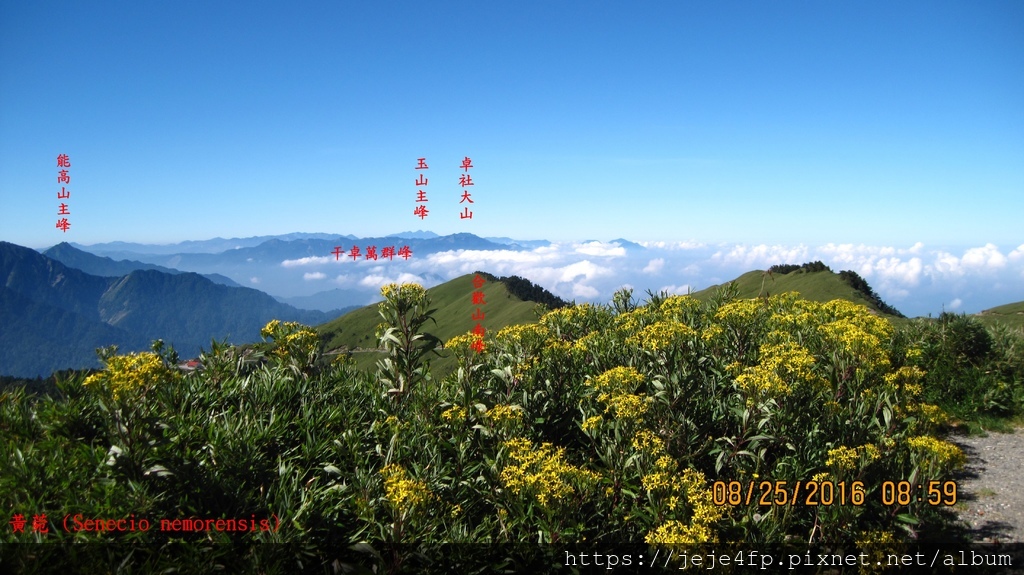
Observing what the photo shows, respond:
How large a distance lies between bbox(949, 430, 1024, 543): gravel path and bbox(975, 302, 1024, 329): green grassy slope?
6.66 metres

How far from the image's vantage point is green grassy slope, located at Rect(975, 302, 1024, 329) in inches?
707

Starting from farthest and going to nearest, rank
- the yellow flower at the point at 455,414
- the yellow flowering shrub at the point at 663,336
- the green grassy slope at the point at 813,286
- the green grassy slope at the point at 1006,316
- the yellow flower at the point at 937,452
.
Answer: the green grassy slope at the point at 813,286, the green grassy slope at the point at 1006,316, the yellow flowering shrub at the point at 663,336, the yellow flower at the point at 455,414, the yellow flower at the point at 937,452

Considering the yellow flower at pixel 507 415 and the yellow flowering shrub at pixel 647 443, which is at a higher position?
the yellow flower at pixel 507 415

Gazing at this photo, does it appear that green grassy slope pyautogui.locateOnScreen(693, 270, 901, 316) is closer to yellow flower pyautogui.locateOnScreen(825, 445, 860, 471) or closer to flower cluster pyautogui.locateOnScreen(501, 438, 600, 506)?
yellow flower pyautogui.locateOnScreen(825, 445, 860, 471)

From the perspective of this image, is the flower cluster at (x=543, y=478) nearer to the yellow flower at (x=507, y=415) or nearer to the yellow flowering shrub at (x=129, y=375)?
the yellow flower at (x=507, y=415)

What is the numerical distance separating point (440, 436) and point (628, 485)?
98.5 inches

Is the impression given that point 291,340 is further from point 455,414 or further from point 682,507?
point 682,507

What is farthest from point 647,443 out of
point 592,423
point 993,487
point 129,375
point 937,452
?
point 993,487

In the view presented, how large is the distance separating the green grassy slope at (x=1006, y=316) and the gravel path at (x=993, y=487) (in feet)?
21.9

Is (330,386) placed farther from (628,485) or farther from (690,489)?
(690,489)

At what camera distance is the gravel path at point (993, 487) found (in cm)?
791

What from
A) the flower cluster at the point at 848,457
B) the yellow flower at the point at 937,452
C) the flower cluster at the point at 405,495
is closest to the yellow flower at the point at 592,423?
the flower cluster at the point at 405,495

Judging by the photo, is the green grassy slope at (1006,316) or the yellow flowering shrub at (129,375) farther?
the green grassy slope at (1006,316)
